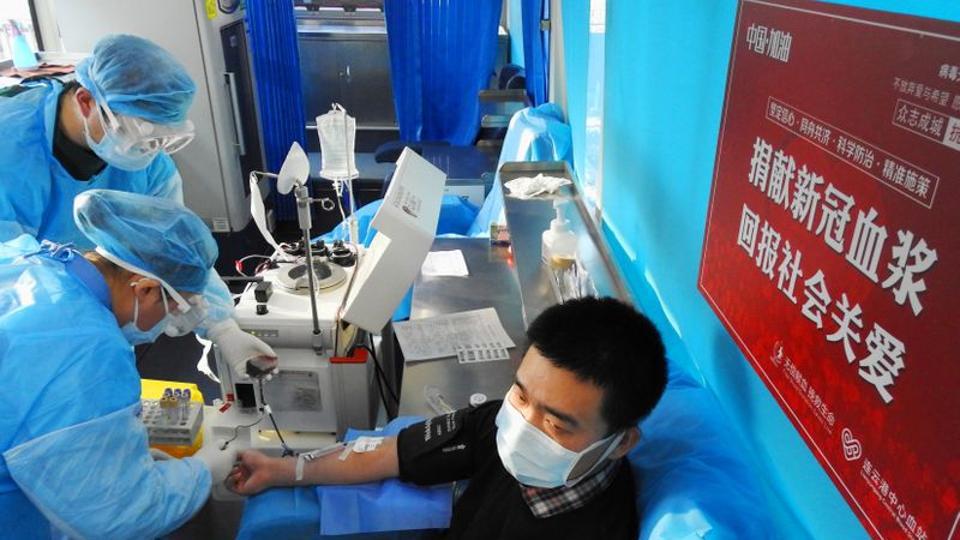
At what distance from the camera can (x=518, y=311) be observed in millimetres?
2045

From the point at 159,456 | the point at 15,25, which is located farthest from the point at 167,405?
the point at 15,25

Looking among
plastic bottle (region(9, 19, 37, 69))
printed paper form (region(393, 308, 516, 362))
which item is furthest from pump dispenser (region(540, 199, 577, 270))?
plastic bottle (region(9, 19, 37, 69))

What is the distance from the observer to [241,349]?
1.47 meters

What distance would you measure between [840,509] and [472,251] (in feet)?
5.96

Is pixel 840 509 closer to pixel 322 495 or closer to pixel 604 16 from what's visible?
Result: pixel 322 495

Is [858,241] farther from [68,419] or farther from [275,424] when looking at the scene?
[275,424]

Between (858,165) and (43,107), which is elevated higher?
(858,165)

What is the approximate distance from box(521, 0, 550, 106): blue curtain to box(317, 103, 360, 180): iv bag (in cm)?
175

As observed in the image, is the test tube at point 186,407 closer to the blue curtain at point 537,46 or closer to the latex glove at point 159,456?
the latex glove at point 159,456

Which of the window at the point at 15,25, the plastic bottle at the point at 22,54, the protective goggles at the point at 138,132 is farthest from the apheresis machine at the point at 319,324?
the window at the point at 15,25

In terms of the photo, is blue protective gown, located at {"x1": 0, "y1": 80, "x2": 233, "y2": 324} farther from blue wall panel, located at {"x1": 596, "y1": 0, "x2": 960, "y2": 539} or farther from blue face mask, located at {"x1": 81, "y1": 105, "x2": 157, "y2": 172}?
blue wall panel, located at {"x1": 596, "y1": 0, "x2": 960, "y2": 539}

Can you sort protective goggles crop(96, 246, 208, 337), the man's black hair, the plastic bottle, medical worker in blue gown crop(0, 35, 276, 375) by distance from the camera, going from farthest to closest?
1. the plastic bottle
2. medical worker in blue gown crop(0, 35, 276, 375)
3. protective goggles crop(96, 246, 208, 337)
4. the man's black hair

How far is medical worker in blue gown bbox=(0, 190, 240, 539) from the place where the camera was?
1.04 metres

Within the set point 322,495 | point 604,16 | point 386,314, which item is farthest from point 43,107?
point 604,16
